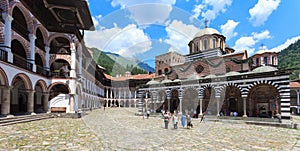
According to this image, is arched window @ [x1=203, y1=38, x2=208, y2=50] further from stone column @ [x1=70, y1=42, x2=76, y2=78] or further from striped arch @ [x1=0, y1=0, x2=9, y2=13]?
striped arch @ [x1=0, y1=0, x2=9, y2=13]

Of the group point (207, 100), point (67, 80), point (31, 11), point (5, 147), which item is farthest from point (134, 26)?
point (207, 100)

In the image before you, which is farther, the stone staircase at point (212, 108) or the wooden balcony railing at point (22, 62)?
the stone staircase at point (212, 108)

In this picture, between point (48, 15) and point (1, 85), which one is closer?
point (1, 85)

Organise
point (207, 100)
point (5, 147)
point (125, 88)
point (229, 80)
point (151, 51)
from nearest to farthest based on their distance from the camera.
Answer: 1. point (5, 147)
2. point (151, 51)
3. point (229, 80)
4. point (207, 100)
5. point (125, 88)

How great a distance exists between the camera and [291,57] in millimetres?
68125

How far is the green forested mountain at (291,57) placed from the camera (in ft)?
203

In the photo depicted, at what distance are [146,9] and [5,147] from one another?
9.11 metres

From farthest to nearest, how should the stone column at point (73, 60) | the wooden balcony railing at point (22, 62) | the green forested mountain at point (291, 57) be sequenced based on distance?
the green forested mountain at point (291, 57) < the stone column at point (73, 60) < the wooden balcony railing at point (22, 62)

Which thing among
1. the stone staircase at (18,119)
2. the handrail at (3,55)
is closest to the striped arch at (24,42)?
the handrail at (3,55)

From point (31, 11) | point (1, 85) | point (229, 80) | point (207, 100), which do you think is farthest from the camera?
point (207, 100)

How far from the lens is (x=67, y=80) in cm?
2178

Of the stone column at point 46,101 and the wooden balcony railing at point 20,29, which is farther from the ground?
the wooden balcony railing at point 20,29

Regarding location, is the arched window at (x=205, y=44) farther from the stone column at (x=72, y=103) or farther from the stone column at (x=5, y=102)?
the stone column at (x=5, y=102)

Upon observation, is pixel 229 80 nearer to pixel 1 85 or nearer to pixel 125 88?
pixel 1 85
